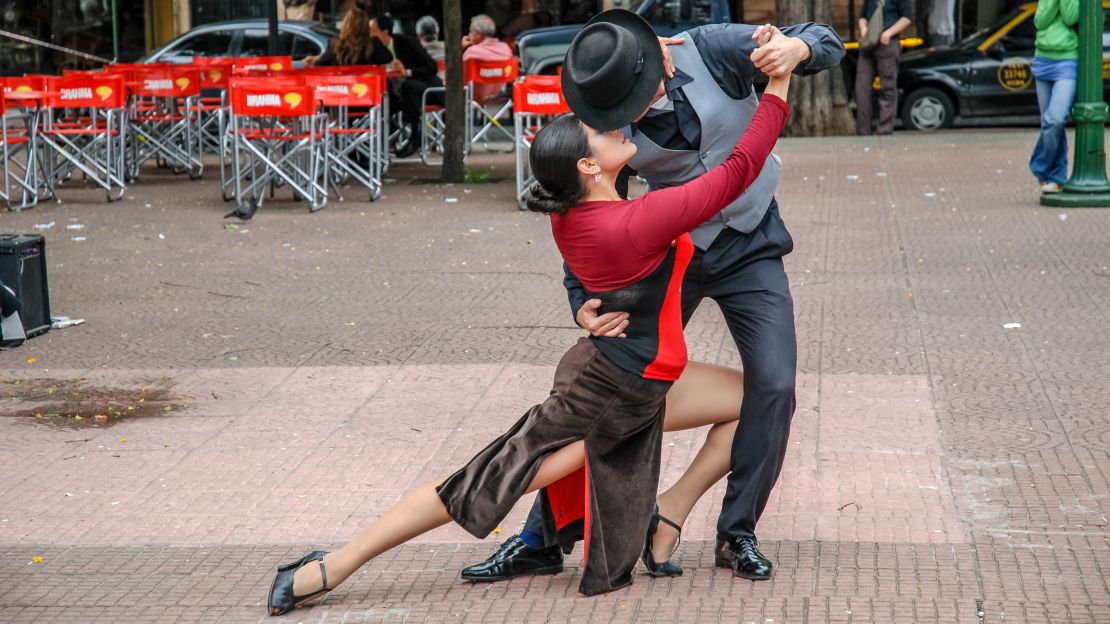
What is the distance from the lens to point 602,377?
13.4ft

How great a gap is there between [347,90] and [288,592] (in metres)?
9.40

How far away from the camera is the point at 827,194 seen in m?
13.3

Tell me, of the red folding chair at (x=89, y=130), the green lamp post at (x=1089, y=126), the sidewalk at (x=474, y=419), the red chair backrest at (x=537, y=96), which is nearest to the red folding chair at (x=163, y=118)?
the red folding chair at (x=89, y=130)

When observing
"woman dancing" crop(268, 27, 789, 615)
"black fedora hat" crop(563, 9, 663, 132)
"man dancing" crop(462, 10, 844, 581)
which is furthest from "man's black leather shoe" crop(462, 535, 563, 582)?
"black fedora hat" crop(563, 9, 663, 132)

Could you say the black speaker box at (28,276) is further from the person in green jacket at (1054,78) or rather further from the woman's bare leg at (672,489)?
the person in green jacket at (1054,78)

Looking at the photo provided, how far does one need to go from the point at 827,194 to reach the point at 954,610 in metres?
9.45

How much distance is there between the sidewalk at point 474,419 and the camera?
174 inches

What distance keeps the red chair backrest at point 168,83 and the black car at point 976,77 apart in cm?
920

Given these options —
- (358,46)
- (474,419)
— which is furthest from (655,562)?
(358,46)

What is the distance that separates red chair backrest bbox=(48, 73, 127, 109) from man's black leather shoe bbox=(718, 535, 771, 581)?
35.8 ft

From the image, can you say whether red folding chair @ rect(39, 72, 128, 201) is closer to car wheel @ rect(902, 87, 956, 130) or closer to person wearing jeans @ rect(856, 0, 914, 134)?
person wearing jeans @ rect(856, 0, 914, 134)

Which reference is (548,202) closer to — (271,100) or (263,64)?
(271,100)

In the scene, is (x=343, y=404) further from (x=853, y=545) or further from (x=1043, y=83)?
(x=1043, y=83)

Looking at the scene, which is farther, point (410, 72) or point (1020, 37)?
point (1020, 37)
